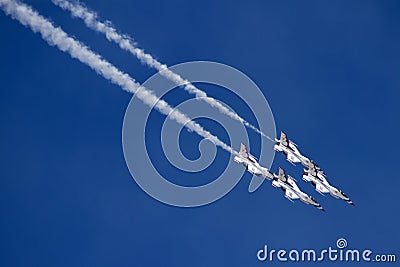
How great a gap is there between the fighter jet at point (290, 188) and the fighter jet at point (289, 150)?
0.84 meters

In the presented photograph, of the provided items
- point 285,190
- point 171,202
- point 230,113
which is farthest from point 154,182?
point 285,190

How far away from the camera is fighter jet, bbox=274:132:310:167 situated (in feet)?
166

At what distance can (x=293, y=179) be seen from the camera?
5144cm

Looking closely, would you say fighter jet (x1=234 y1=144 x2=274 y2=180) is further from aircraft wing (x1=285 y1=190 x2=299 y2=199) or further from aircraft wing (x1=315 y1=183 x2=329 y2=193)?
aircraft wing (x1=315 y1=183 x2=329 y2=193)

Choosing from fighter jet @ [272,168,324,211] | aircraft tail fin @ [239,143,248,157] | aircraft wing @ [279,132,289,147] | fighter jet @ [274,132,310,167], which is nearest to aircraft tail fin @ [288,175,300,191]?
fighter jet @ [272,168,324,211]

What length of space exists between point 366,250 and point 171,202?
31.9ft

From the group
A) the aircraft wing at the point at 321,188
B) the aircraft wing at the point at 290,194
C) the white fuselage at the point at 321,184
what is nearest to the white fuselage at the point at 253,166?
the aircraft wing at the point at 290,194

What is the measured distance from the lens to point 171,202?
4644 centimetres

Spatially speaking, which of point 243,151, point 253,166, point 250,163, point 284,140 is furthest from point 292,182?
point 243,151

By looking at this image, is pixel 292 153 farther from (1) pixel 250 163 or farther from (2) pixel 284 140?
(1) pixel 250 163

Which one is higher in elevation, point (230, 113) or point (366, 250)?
point (230, 113)

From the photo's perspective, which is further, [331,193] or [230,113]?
[331,193]

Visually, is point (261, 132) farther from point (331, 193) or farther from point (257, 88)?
point (331, 193)

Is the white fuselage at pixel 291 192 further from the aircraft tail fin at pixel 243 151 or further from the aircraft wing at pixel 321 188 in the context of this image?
the aircraft tail fin at pixel 243 151
